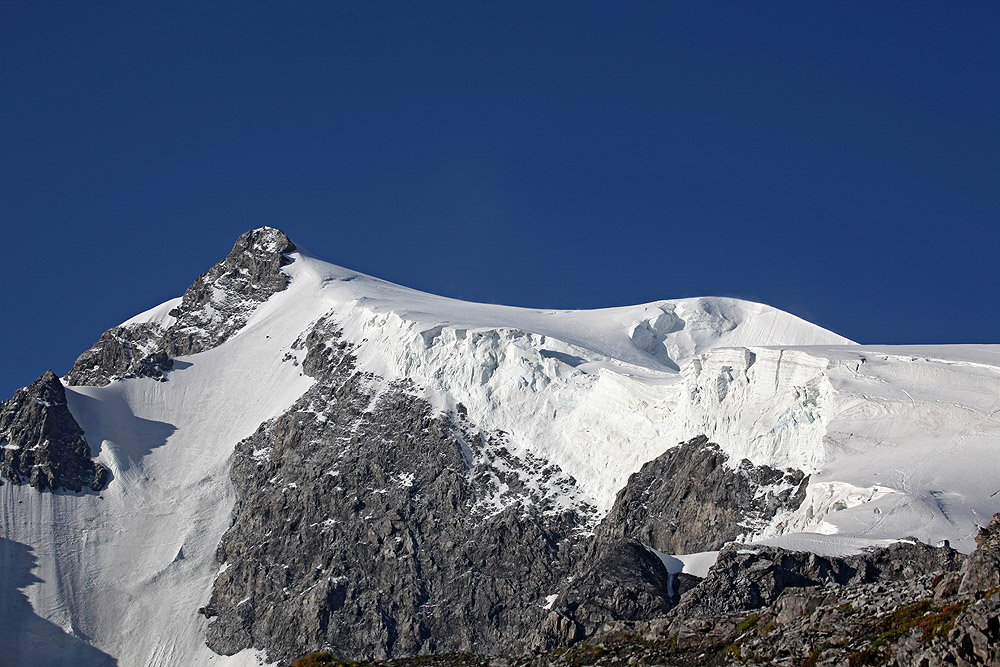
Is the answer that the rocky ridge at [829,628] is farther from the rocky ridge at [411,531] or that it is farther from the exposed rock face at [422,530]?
the rocky ridge at [411,531]

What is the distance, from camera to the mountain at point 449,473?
11138 centimetres

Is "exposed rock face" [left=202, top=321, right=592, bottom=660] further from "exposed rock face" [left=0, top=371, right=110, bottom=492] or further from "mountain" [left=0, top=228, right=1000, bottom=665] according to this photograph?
"exposed rock face" [left=0, top=371, right=110, bottom=492]

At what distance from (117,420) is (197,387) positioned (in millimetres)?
12116

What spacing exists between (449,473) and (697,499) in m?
32.4

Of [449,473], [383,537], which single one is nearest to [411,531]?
[383,537]

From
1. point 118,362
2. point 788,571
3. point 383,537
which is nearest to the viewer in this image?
point 788,571

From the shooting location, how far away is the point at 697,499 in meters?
124

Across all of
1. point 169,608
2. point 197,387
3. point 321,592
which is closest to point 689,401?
point 321,592

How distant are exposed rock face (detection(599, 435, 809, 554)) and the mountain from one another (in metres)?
0.27

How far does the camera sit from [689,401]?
133m

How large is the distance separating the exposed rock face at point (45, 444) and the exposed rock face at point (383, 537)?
19435 mm

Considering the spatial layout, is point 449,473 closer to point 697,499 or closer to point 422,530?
point 422,530

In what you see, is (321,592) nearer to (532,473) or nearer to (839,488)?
(532,473)

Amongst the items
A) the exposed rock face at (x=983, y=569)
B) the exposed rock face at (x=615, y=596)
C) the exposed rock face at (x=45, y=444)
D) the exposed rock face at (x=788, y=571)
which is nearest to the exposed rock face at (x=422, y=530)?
the exposed rock face at (x=615, y=596)
